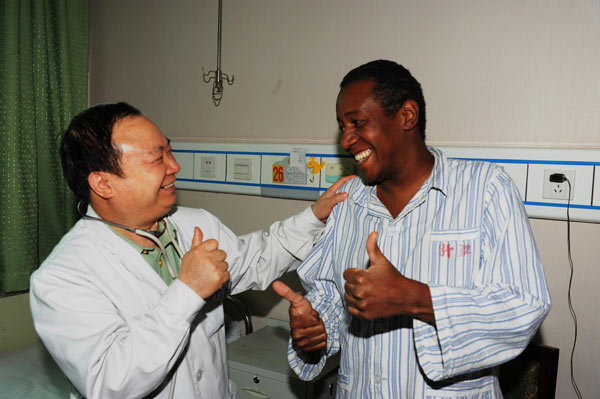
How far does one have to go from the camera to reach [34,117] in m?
2.60

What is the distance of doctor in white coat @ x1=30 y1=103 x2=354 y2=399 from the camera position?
1137 millimetres

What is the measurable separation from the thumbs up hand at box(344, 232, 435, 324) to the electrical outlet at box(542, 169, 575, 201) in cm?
95

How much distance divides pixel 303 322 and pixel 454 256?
18.4 inches

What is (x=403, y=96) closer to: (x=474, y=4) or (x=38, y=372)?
(x=474, y=4)

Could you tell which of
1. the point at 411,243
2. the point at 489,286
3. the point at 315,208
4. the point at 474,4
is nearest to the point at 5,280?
the point at 315,208

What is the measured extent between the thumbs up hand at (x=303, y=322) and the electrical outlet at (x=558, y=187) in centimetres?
103

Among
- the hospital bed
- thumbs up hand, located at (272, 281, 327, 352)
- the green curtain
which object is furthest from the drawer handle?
the green curtain

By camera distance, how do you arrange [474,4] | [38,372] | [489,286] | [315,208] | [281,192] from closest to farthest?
1. [489,286]
2. [315,208]
3. [474,4]
4. [38,372]
5. [281,192]

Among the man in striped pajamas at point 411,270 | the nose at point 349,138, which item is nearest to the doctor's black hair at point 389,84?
the man in striped pajamas at point 411,270

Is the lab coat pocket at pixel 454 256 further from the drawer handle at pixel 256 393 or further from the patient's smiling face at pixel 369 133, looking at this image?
the drawer handle at pixel 256 393

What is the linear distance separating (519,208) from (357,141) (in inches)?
18.1

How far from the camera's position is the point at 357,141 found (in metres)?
1.33

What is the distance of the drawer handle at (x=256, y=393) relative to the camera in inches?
74.2

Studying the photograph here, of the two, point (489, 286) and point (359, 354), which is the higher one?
point (489, 286)
